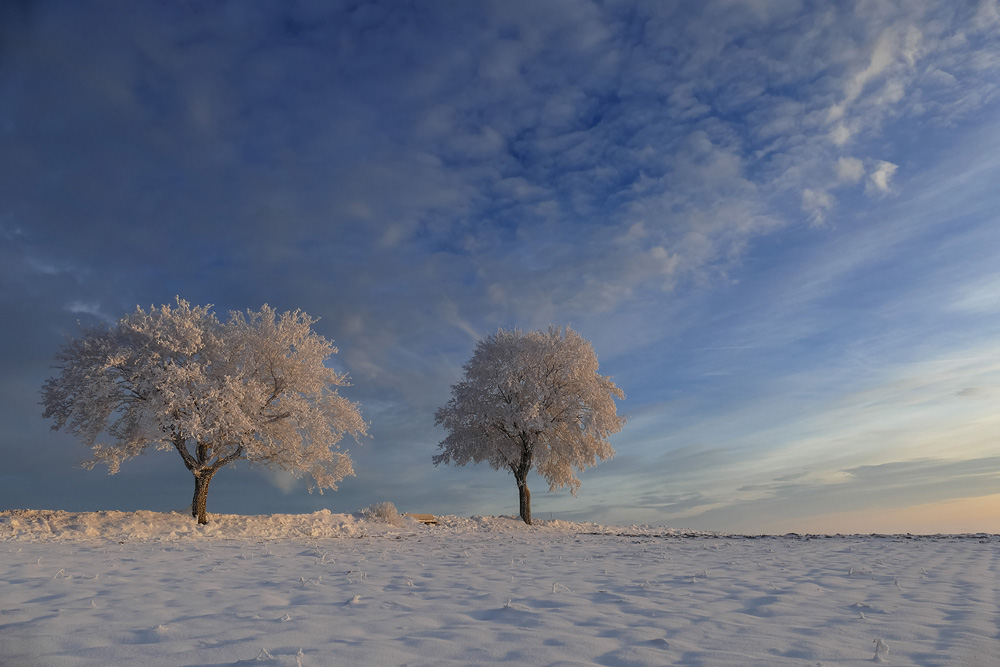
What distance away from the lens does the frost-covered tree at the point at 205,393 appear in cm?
2203

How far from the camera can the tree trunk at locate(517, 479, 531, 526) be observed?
31.9 meters

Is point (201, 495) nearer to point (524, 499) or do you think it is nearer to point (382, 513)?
point (382, 513)

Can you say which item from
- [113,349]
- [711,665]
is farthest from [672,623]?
[113,349]

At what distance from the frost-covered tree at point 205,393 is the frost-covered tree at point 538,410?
8.55m

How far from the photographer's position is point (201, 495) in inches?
923

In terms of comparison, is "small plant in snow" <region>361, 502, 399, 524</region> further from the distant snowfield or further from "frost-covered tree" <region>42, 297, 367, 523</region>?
the distant snowfield

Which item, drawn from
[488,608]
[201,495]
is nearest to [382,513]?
[201,495]

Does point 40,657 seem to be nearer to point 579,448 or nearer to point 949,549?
point 949,549

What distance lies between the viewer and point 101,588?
8336 mm

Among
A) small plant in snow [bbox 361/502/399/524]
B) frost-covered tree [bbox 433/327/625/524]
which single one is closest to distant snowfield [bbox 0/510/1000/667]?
small plant in snow [bbox 361/502/399/524]

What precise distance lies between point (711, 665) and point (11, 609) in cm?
773

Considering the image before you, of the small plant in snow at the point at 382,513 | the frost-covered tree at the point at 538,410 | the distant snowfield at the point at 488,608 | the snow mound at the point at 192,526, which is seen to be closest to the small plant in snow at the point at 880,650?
the distant snowfield at the point at 488,608

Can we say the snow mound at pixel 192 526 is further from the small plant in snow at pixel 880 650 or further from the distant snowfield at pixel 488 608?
the small plant in snow at pixel 880 650

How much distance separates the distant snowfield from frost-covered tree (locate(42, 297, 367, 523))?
316 inches
